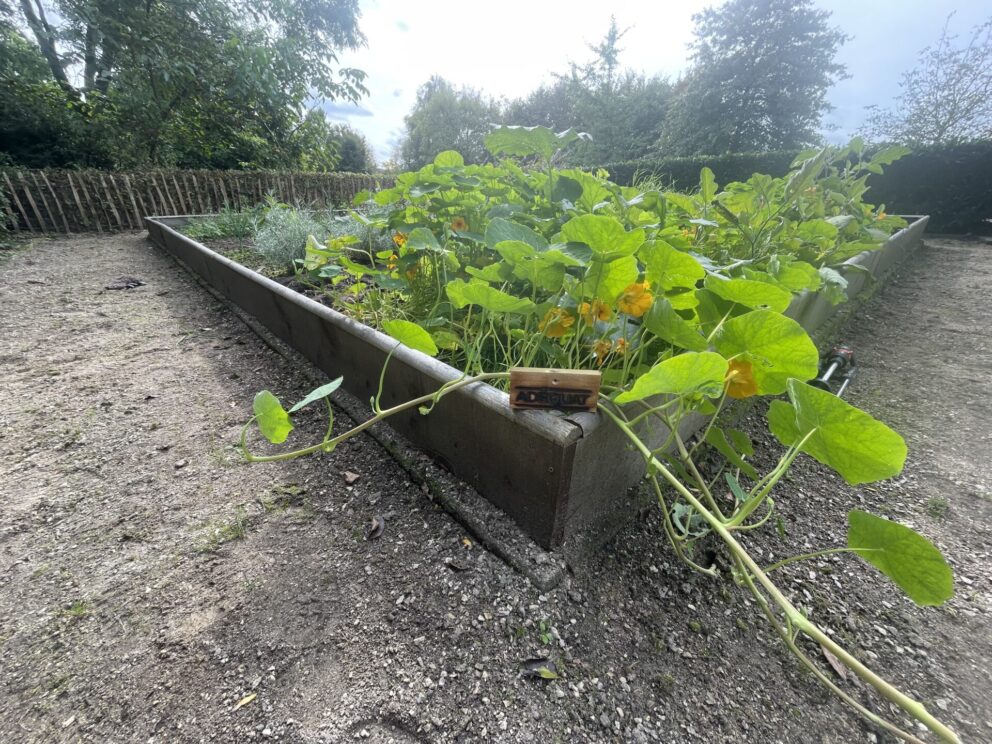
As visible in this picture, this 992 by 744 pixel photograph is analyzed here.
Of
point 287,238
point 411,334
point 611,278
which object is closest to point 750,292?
point 611,278

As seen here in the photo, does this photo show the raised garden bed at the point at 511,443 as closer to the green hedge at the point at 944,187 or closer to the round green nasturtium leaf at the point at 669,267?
the round green nasturtium leaf at the point at 669,267

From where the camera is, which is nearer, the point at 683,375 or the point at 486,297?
the point at 683,375

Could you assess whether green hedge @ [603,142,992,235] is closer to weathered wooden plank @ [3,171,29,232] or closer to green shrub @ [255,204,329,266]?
green shrub @ [255,204,329,266]

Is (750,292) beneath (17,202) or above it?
Answer: above

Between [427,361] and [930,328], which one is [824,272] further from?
[930,328]

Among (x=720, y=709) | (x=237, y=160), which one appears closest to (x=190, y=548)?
(x=720, y=709)

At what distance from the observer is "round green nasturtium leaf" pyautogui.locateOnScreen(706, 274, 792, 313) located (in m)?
0.68

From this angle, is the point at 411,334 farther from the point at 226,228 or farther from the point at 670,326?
the point at 226,228

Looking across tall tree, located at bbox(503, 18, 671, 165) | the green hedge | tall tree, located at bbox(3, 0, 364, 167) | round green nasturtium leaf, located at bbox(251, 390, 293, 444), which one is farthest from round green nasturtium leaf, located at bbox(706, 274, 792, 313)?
tall tree, located at bbox(503, 18, 671, 165)

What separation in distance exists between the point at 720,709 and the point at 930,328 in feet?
9.66

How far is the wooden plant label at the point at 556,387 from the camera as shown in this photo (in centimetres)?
74

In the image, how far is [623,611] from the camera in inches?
31.4

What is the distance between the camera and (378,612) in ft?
2.63

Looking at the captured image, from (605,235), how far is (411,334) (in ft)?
1.33
